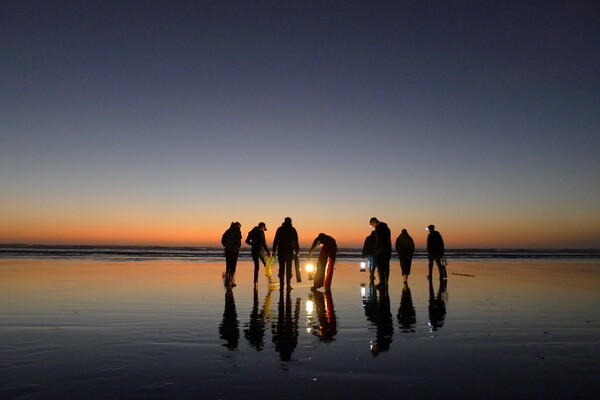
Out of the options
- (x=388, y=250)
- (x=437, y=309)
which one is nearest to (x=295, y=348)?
(x=437, y=309)

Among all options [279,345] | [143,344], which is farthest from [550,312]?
[143,344]

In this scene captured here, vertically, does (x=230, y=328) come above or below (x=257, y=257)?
below

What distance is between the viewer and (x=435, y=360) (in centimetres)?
593

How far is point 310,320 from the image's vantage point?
9289 millimetres

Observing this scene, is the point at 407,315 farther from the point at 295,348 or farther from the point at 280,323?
the point at 295,348

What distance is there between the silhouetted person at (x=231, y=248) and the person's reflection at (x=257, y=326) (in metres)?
5.10

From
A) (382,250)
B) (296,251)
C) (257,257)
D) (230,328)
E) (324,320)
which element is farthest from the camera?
(257,257)

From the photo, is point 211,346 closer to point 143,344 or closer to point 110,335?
point 143,344

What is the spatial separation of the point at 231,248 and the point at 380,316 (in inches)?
339

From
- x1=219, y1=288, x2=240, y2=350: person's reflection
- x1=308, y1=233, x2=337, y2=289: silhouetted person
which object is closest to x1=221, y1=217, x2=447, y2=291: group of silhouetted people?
x1=308, y1=233, x2=337, y2=289: silhouetted person

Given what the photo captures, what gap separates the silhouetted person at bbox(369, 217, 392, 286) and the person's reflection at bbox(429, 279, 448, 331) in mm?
1893

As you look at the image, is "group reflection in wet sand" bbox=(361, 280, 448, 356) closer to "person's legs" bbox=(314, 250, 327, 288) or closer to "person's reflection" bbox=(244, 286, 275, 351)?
"person's legs" bbox=(314, 250, 327, 288)

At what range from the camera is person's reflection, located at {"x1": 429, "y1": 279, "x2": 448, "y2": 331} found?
28.9 ft

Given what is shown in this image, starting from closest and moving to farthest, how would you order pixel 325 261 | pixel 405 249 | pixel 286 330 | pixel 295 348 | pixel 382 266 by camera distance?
pixel 295 348, pixel 286 330, pixel 325 261, pixel 382 266, pixel 405 249
